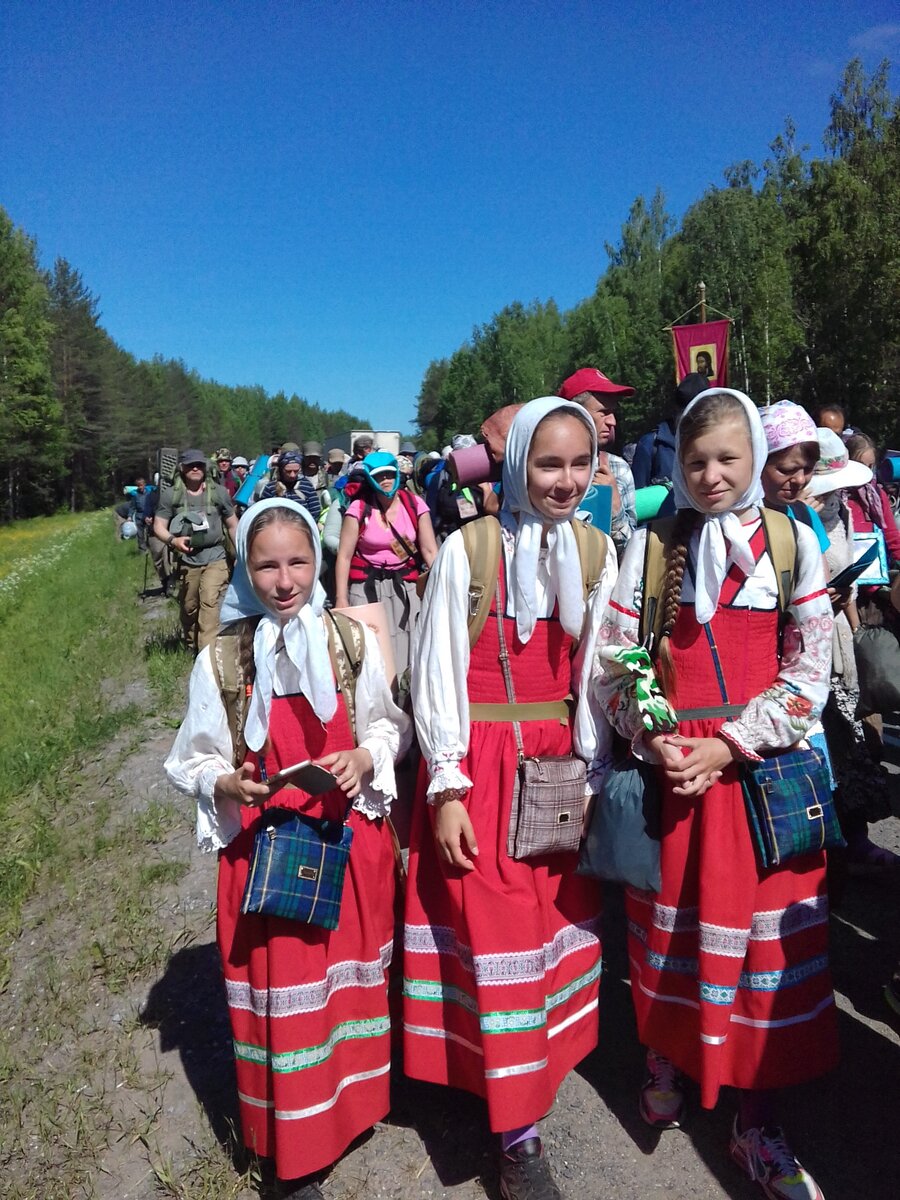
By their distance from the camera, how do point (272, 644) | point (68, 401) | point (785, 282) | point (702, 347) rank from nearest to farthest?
point (272, 644) < point (702, 347) < point (785, 282) < point (68, 401)

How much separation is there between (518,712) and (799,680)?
0.76 m

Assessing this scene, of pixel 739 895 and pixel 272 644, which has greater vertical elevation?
pixel 272 644

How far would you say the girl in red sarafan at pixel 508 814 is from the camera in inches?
84.5

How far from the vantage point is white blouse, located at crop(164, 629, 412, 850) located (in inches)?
86.8

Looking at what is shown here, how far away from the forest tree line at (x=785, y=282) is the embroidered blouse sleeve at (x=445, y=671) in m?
6.38

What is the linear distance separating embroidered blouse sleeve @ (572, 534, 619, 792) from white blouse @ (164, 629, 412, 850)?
549 mm

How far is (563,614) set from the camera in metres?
2.29

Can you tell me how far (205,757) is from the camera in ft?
7.34

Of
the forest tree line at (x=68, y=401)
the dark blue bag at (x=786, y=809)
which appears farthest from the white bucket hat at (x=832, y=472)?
the forest tree line at (x=68, y=401)

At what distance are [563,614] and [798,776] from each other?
77 centimetres

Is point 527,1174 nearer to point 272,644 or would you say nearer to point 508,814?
point 508,814

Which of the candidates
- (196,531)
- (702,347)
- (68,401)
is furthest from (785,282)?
(68,401)

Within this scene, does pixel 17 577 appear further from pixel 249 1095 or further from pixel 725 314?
pixel 725 314

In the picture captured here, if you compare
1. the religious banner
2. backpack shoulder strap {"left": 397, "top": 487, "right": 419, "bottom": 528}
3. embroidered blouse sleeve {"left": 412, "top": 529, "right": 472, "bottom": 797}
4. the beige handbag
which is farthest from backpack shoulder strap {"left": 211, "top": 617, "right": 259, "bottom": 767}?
the religious banner
